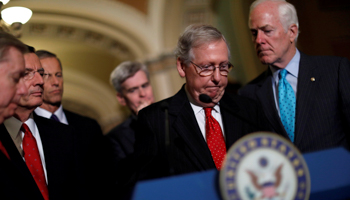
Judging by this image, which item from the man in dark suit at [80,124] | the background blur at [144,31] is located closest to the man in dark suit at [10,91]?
the man in dark suit at [80,124]

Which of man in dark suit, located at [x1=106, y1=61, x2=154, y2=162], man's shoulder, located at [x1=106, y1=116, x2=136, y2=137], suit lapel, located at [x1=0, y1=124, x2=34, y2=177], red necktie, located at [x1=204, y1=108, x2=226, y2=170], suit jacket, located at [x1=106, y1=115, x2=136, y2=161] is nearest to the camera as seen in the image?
suit lapel, located at [x1=0, y1=124, x2=34, y2=177]

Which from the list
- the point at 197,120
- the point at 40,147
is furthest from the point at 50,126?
the point at 197,120

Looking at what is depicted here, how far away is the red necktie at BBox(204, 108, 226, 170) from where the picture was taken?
1.96 m

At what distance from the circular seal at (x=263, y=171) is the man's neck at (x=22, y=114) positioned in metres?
1.29

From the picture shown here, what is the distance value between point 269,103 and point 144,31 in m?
6.87

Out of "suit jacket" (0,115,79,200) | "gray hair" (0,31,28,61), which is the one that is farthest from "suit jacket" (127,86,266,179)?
"gray hair" (0,31,28,61)

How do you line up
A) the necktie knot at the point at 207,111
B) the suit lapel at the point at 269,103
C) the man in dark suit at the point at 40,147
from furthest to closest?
the suit lapel at the point at 269,103 → the necktie knot at the point at 207,111 → the man in dark suit at the point at 40,147

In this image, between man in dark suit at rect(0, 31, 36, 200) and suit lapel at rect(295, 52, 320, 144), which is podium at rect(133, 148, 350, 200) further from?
suit lapel at rect(295, 52, 320, 144)

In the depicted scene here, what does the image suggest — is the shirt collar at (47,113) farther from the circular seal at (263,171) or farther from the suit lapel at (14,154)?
the circular seal at (263,171)

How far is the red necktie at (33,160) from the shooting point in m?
1.88

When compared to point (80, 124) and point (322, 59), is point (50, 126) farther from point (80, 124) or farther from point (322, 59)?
point (322, 59)

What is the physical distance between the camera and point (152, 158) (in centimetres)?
186

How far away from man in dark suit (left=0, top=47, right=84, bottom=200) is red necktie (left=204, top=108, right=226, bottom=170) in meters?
0.75

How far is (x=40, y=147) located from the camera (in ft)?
6.78
